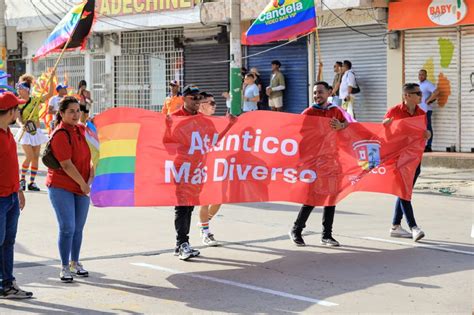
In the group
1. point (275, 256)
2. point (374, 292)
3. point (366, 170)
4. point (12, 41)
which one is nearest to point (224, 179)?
point (275, 256)

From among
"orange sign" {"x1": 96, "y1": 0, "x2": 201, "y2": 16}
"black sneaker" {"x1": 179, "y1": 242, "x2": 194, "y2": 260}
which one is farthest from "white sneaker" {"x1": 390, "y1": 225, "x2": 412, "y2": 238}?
"orange sign" {"x1": 96, "y1": 0, "x2": 201, "y2": 16}

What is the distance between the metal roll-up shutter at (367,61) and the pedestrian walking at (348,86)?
55cm

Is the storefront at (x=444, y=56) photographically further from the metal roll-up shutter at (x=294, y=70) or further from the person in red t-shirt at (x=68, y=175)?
the person in red t-shirt at (x=68, y=175)

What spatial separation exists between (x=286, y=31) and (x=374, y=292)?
9004 mm

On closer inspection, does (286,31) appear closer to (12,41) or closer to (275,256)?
(275,256)

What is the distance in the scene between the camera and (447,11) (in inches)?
794

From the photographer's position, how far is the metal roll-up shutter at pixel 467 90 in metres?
20.3

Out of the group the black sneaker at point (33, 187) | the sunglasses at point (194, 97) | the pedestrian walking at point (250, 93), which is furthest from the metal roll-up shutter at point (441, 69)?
the sunglasses at point (194, 97)

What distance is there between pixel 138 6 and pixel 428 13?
9.55 meters

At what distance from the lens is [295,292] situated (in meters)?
7.98

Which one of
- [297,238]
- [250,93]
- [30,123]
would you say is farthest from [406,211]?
[250,93]

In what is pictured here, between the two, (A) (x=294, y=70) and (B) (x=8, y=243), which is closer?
(B) (x=8, y=243)

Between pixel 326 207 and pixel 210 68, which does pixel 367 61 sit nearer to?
pixel 210 68

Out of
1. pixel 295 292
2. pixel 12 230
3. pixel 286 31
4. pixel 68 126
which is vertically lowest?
pixel 295 292
